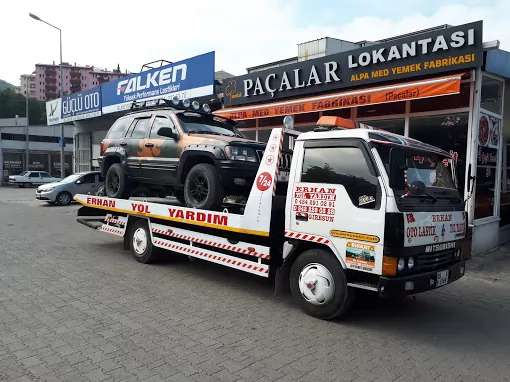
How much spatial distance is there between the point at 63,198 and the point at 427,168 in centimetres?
1736

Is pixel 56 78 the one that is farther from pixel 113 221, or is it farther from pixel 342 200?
pixel 342 200

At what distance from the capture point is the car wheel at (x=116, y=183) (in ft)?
25.1

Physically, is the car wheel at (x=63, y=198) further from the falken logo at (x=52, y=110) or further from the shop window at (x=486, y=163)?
the shop window at (x=486, y=163)

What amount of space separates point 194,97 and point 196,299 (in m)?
9.37

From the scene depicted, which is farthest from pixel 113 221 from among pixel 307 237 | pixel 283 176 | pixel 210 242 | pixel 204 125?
pixel 307 237

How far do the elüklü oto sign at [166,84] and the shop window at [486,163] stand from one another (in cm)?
776

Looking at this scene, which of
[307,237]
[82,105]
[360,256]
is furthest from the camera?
[82,105]

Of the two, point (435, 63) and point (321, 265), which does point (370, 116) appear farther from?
point (321, 265)

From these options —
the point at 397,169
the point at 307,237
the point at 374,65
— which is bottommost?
the point at 307,237

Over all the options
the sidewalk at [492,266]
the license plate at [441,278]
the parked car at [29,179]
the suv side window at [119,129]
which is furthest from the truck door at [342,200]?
the parked car at [29,179]

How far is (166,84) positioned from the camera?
47.2 ft

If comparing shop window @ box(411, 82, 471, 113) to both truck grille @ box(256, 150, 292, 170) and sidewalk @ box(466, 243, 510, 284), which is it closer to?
sidewalk @ box(466, 243, 510, 284)

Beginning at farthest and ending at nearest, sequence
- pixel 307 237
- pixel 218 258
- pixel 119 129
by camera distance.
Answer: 1. pixel 119 129
2. pixel 218 258
3. pixel 307 237

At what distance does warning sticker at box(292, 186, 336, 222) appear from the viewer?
438 centimetres
